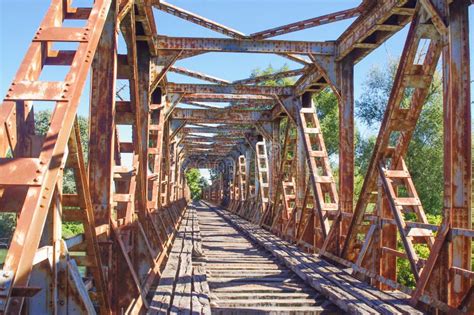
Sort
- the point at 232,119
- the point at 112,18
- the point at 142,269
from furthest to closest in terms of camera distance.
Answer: the point at 232,119 < the point at 142,269 < the point at 112,18

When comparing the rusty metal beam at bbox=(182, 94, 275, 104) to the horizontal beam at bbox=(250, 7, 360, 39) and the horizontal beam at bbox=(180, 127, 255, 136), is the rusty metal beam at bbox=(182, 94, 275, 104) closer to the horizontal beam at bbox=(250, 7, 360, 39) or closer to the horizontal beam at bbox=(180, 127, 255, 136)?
the horizontal beam at bbox=(250, 7, 360, 39)

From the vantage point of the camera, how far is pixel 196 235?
14.5m

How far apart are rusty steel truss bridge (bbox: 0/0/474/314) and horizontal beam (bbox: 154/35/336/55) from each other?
2cm

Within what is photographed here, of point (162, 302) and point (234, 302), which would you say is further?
point (234, 302)

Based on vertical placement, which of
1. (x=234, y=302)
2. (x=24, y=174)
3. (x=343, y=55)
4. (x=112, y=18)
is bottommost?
(x=234, y=302)

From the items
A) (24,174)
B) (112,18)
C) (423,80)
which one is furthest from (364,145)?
(24,174)

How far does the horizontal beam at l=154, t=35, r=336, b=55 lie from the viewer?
1062 cm

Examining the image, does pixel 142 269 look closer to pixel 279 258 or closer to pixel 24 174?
pixel 279 258

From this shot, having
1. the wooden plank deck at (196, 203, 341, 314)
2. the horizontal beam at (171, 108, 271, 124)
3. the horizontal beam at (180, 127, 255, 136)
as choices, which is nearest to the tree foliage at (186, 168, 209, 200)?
the horizontal beam at (180, 127, 255, 136)

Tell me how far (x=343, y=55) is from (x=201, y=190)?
8208 centimetres

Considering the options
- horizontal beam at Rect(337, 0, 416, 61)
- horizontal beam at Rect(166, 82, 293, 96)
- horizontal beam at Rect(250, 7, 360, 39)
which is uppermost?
horizontal beam at Rect(250, 7, 360, 39)

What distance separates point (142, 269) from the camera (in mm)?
8180

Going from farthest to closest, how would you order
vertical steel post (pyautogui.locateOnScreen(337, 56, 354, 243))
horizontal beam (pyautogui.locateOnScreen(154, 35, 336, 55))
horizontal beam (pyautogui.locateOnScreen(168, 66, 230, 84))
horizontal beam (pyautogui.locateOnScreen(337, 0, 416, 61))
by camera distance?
horizontal beam (pyautogui.locateOnScreen(168, 66, 230, 84)), horizontal beam (pyautogui.locateOnScreen(154, 35, 336, 55)), vertical steel post (pyautogui.locateOnScreen(337, 56, 354, 243)), horizontal beam (pyautogui.locateOnScreen(337, 0, 416, 61))

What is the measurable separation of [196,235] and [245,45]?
5.75 metres
